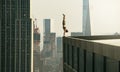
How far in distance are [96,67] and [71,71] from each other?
953 centimetres

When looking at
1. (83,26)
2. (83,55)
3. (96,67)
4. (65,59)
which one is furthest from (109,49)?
(83,26)

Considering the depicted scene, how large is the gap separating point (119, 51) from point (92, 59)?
571 centimetres

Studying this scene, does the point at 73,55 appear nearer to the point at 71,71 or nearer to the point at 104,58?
the point at 71,71

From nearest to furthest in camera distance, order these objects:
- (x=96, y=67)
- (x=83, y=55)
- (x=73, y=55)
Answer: (x=96, y=67) < (x=83, y=55) < (x=73, y=55)

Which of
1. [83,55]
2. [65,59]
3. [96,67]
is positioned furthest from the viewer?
[65,59]

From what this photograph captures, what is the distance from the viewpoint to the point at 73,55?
30734 mm

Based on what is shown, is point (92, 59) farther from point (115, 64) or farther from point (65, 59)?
point (65, 59)

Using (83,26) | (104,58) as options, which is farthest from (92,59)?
(83,26)

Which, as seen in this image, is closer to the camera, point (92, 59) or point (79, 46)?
point (92, 59)

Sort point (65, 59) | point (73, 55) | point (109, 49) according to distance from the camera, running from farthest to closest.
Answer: point (65, 59) → point (73, 55) → point (109, 49)

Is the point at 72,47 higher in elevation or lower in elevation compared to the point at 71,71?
higher

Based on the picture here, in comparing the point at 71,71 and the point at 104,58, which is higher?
the point at 104,58

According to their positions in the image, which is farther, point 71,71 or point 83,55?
point 71,71

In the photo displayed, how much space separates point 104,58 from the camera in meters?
20.9
